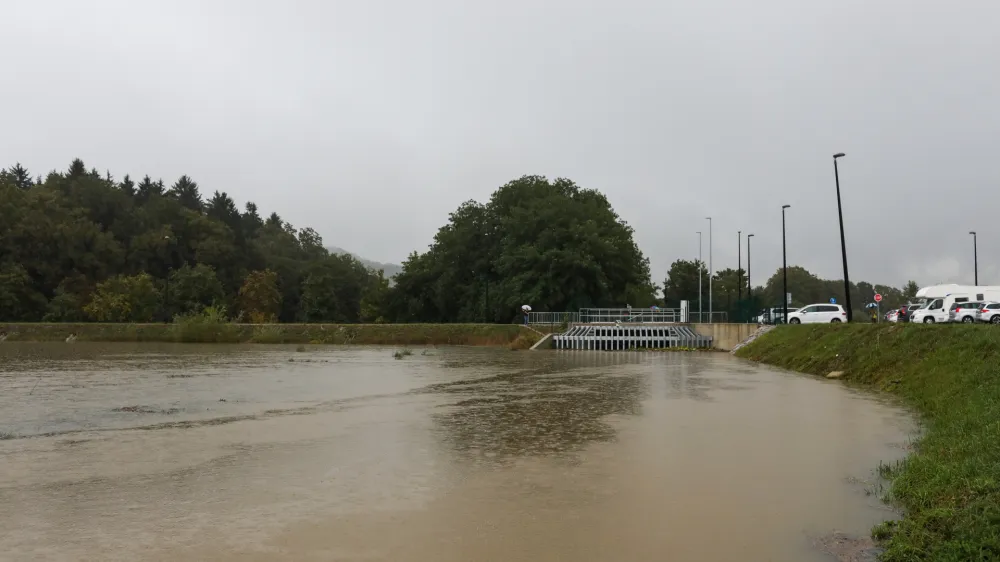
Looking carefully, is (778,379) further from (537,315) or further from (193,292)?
(193,292)

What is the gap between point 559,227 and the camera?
63.5m

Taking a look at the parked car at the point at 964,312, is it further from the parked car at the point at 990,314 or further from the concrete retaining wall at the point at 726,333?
the concrete retaining wall at the point at 726,333

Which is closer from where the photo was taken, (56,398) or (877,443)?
(877,443)

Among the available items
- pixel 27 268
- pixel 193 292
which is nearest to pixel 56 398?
pixel 193 292

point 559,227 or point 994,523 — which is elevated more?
point 559,227

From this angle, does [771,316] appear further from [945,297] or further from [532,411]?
[532,411]

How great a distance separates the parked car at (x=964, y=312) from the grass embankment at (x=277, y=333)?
1084 inches

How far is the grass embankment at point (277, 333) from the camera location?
52.8 metres

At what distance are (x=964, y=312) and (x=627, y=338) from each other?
21.3 m

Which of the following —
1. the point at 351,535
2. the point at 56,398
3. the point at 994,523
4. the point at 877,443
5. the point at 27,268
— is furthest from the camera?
the point at 27,268

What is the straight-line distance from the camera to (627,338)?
49125 millimetres

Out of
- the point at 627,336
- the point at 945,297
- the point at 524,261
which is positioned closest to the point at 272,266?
the point at 524,261

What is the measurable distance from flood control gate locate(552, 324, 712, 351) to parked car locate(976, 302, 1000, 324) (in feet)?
59.8

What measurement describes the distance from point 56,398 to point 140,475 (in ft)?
33.9
